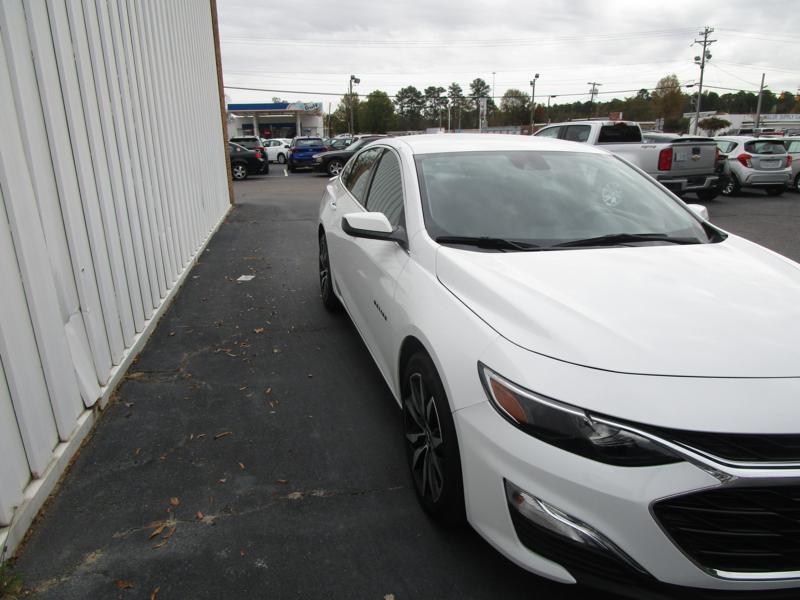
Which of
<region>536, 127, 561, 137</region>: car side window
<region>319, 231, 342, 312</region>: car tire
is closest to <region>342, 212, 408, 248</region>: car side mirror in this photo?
<region>319, 231, 342, 312</region>: car tire

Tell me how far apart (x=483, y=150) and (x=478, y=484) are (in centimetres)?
230

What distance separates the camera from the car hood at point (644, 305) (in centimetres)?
180

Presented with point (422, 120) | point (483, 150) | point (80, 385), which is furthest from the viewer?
point (422, 120)

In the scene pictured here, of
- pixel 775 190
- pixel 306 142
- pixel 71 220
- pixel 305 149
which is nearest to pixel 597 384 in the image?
pixel 71 220

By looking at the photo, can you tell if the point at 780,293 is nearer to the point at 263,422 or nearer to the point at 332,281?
the point at 263,422

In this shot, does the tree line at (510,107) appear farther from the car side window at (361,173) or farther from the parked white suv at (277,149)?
the car side window at (361,173)

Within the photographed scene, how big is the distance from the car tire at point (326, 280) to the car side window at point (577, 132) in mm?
9325

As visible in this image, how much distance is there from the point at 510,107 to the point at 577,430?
105235 mm

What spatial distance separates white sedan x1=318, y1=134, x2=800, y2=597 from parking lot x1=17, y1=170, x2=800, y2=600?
29 centimetres

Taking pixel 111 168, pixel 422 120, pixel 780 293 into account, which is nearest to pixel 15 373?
pixel 111 168

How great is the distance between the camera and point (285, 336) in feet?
16.1

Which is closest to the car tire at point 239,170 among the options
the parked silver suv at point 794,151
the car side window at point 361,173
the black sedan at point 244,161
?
the black sedan at point 244,161

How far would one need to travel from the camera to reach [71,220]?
10.8ft

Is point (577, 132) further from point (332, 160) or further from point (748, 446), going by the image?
point (332, 160)
